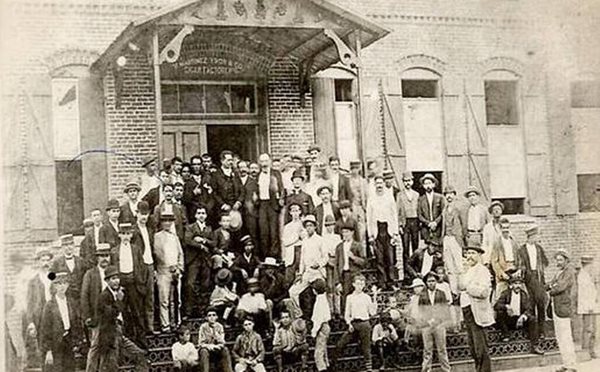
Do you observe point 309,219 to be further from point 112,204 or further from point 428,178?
point 112,204

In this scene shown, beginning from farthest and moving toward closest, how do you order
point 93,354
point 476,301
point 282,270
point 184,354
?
point 476,301, point 282,270, point 184,354, point 93,354

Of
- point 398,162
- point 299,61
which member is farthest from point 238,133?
point 398,162

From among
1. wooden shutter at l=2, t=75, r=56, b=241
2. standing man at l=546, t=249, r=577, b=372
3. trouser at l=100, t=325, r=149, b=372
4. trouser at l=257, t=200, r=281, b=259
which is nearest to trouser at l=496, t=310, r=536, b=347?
standing man at l=546, t=249, r=577, b=372

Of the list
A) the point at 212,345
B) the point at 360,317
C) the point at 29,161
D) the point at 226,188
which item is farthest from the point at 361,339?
the point at 29,161

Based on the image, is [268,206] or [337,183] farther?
[337,183]

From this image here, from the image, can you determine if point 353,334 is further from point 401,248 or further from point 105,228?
point 105,228

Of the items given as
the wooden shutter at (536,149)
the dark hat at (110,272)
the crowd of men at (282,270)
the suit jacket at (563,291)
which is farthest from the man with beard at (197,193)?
the suit jacket at (563,291)

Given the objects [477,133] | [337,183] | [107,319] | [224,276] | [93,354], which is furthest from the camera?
[477,133]
